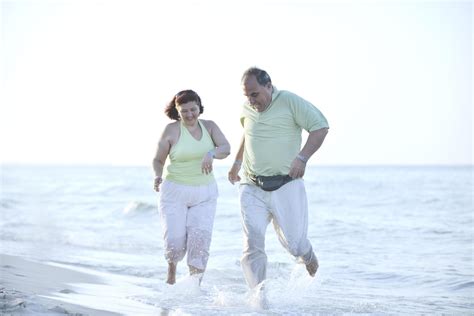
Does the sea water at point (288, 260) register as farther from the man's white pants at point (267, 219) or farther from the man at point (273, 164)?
the man at point (273, 164)

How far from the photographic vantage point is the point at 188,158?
664 cm

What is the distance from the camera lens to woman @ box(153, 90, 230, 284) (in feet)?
21.7

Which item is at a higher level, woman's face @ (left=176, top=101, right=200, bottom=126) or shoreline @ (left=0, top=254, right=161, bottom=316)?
woman's face @ (left=176, top=101, right=200, bottom=126)

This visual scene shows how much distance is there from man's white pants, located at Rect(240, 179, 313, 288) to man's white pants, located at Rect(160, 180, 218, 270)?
0.79 m

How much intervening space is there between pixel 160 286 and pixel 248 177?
184 centimetres

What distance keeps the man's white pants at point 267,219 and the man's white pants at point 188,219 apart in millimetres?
789

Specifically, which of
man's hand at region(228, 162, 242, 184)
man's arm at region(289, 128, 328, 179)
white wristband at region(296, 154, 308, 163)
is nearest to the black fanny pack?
man's arm at region(289, 128, 328, 179)

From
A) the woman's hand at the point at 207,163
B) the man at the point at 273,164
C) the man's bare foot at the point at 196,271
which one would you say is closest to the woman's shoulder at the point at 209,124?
the woman's hand at the point at 207,163

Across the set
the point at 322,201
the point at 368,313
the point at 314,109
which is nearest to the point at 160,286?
the point at 368,313

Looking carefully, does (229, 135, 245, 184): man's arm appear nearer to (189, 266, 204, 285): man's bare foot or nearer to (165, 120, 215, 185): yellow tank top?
(165, 120, 215, 185): yellow tank top

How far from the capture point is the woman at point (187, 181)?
662cm

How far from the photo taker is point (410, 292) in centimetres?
787

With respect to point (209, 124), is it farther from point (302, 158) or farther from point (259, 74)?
point (302, 158)

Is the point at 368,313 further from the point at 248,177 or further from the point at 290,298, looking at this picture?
the point at 248,177
